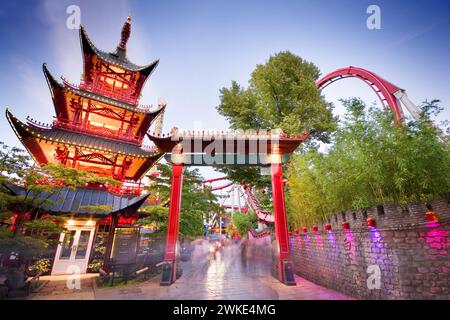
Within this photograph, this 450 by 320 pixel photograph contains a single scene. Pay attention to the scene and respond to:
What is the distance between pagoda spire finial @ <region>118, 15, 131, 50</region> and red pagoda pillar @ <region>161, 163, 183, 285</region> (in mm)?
11936

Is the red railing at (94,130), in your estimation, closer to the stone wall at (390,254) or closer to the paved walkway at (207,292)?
the paved walkway at (207,292)

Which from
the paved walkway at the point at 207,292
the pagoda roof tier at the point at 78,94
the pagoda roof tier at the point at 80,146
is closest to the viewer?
the paved walkway at the point at 207,292

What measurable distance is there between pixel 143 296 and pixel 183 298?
1.17m

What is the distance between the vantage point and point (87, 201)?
8461 mm

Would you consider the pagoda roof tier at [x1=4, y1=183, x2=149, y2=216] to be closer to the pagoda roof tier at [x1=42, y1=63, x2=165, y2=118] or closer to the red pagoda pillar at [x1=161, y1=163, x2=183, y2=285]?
the red pagoda pillar at [x1=161, y1=163, x2=183, y2=285]

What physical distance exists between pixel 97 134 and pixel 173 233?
25.4 feet

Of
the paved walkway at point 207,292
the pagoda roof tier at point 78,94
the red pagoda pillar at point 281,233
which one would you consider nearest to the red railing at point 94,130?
the pagoda roof tier at point 78,94

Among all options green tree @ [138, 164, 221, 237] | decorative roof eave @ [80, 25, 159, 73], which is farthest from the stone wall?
decorative roof eave @ [80, 25, 159, 73]

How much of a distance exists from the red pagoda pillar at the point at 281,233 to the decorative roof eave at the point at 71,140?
21.6ft

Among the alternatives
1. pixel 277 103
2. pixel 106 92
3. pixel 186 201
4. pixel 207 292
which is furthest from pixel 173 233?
pixel 106 92

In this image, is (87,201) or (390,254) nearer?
(390,254)

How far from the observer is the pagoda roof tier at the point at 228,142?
728 centimetres

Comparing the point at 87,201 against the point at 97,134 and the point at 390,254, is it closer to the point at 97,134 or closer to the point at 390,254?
the point at 97,134

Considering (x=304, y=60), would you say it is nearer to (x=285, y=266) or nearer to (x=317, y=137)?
(x=317, y=137)
